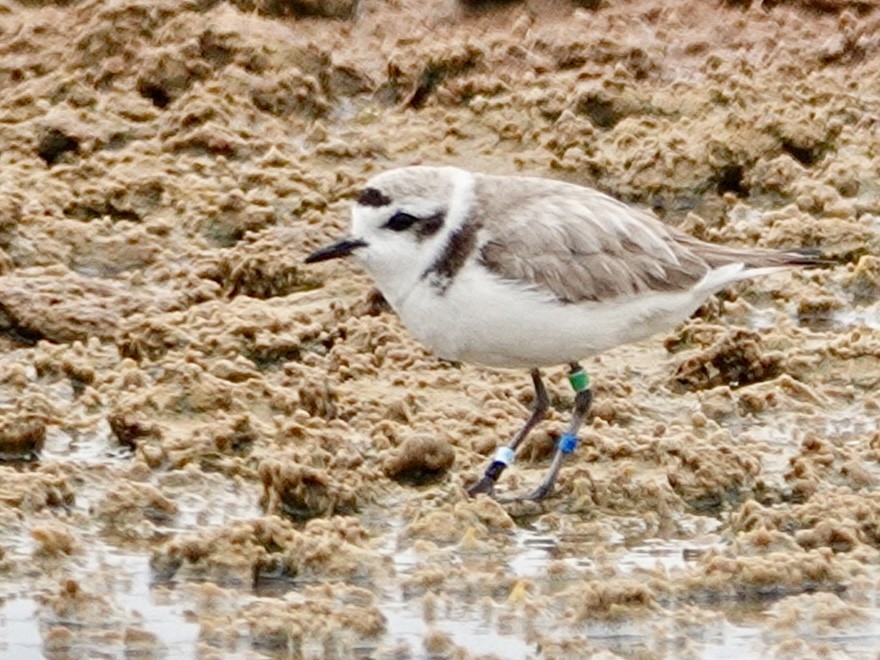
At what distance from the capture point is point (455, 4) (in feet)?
45.5

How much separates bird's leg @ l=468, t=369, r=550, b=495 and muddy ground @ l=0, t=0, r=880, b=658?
0.18m

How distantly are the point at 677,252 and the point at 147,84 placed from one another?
4955 millimetres

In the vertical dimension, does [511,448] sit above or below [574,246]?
below

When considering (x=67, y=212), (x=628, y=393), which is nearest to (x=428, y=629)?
(x=628, y=393)

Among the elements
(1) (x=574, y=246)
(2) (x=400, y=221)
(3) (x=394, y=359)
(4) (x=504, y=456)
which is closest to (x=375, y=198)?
(2) (x=400, y=221)

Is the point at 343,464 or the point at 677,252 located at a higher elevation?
the point at 677,252

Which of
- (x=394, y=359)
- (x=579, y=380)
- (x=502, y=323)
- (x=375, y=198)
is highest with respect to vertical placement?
(x=375, y=198)

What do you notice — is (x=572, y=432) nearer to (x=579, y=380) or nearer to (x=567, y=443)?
(x=567, y=443)

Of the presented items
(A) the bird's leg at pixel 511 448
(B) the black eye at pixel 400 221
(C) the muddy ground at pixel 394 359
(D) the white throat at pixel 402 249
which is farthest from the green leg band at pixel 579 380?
(B) the black eye at pixel 400 221

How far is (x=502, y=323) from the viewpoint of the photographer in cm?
Answer: 796

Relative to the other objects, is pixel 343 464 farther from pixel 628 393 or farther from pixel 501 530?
pixel 628 393

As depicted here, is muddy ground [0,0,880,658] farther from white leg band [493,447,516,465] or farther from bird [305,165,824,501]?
bird [305,165,824,501]

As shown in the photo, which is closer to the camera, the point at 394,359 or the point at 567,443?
the point at 567,443

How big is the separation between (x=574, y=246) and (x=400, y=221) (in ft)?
2.25
